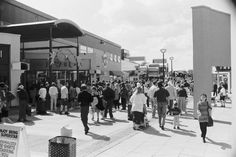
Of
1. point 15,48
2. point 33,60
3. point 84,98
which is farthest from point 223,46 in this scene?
point 33,60

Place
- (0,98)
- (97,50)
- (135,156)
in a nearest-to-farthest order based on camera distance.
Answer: (135,156) < (0,98) < (97,50)

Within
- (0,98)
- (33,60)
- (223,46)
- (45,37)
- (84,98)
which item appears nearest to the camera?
(84,98)

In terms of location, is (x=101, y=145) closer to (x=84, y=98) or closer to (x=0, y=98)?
(x=84, y=98)

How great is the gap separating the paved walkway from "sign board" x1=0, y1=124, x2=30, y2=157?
178 cm

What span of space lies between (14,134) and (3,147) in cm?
42

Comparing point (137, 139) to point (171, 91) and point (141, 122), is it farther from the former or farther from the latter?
point (171, 91)

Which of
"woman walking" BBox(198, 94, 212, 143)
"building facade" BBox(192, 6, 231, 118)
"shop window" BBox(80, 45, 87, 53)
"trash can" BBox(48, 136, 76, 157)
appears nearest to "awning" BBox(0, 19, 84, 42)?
"building facade" BBox(192, 6, 231, 118)

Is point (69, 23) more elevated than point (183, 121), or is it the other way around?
Answer: point (69, 23)

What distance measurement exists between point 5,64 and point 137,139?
11.7 metres

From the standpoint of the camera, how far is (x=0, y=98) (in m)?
11.5

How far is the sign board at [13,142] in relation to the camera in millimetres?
5891

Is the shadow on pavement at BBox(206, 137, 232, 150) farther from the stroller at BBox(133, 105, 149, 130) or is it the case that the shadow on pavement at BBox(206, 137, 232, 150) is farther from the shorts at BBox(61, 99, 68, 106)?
the shorts at BBox(61, 99, 68, 106)

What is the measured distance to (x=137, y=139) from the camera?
380 inches

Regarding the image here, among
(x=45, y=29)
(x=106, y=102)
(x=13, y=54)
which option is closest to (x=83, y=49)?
(x=45, y=29)
